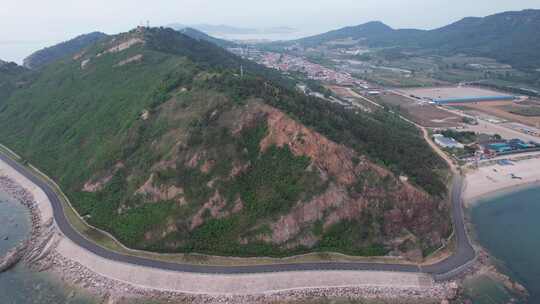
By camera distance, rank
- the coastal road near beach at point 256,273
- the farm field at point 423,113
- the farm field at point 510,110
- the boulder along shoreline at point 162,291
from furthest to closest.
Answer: the farm field at point 510,110 < the farm field at point 423,113 < the coastal road near beach at point 256,273 < the boulder along shoreline at point 162,291

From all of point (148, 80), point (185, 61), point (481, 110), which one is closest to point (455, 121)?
point (481, 110)

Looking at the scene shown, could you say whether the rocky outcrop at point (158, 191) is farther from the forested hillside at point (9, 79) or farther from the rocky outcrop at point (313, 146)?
→ the forested hillside at point (9, 79)

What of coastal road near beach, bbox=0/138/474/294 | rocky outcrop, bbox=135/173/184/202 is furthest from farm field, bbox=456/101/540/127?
rocky outcrop, bbox=135/173/184/202

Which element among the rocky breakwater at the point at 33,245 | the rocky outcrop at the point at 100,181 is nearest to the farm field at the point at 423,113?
the rocky outcrop at the point at 100,181

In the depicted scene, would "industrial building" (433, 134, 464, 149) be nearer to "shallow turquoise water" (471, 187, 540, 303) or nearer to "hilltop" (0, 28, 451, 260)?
"shallow turquoise water" (471, 187, 540, 303)

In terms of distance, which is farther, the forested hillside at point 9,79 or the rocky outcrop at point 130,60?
the forested hillside at point 9,79

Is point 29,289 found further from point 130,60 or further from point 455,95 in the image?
point 455,95

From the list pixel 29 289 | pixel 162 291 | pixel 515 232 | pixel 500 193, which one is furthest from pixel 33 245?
pixel 500 193

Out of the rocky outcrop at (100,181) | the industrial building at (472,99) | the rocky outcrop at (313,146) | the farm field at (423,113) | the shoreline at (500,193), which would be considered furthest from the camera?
the industrial building at (472,99)
